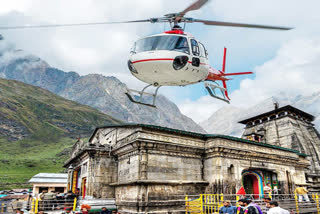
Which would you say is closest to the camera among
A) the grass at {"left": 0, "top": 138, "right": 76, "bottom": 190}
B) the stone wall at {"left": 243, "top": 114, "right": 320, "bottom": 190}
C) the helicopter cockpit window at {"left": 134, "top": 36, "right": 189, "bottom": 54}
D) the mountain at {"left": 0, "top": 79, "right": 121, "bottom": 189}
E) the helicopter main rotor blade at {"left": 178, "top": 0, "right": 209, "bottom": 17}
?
the helicopter main rotor blade at {"left": 178, "top": 0, "right": 209, "bottom": 17}

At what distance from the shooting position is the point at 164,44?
11969 millimetres

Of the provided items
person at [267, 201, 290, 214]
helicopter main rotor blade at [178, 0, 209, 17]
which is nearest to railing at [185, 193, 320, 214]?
person at [267, 201, 290, 214]

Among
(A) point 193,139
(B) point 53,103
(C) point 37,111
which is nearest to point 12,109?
(C) point 37,111

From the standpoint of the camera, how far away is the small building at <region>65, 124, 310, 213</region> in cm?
1655

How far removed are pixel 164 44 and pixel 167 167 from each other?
30.3 feet

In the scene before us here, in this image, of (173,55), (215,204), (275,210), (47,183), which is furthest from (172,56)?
(47,183)

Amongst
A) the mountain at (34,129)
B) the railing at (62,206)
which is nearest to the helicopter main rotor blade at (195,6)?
the railing at (62,206)

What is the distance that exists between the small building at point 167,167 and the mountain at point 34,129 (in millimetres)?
50424

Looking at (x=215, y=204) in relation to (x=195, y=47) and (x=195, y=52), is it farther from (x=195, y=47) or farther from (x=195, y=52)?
(x=195, y=47)

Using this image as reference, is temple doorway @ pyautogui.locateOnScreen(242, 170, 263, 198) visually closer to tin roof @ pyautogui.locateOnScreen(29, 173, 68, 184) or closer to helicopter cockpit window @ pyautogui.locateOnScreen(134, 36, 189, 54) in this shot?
helicopter cockpit window @ pyautogui.locateOnScreen(134, 36, 189, 54)

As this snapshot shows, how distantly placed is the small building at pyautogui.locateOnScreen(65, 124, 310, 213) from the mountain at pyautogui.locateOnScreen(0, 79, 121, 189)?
165ft

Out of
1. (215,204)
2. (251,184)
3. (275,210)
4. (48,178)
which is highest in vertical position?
(48,178)

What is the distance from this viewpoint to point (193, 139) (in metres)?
19.5

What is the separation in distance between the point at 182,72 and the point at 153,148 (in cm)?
690
